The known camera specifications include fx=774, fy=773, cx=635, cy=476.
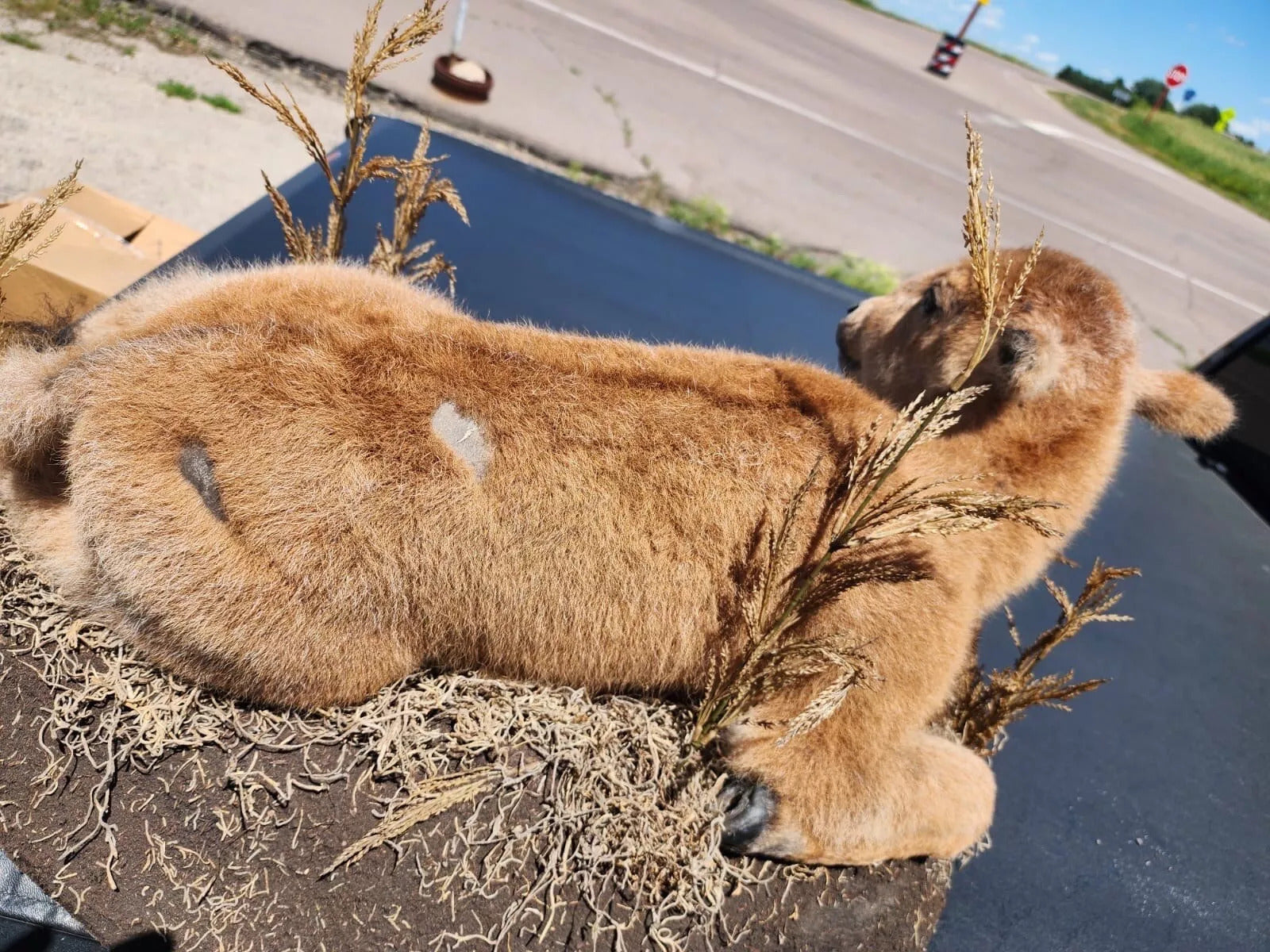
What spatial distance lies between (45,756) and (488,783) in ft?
3.93

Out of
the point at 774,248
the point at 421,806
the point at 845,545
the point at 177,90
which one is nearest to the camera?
the point at 845,545

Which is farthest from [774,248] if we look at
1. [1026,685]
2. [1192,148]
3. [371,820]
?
[1192,148]

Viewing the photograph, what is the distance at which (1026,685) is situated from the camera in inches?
112

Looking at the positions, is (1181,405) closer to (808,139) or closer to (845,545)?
(845,545)

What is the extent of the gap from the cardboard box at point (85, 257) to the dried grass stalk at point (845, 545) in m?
2.85

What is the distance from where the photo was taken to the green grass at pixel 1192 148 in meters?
16.4

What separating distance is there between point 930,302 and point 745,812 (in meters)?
1.83

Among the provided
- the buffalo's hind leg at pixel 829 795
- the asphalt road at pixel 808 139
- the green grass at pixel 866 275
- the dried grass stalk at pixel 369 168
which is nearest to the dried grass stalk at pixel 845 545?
the buffalo's hind leg at pixel 829 795

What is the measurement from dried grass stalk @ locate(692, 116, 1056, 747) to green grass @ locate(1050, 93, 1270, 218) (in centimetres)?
1854

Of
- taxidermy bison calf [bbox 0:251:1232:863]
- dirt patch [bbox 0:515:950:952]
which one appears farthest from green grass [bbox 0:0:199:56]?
dirt patch [bbox 0:515:950:952]

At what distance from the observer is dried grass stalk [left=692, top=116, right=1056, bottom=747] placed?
6.10 ft

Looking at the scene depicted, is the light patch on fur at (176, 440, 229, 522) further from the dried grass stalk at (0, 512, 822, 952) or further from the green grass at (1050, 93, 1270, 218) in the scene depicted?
the green grass at (1050, 93, 1270, 218)

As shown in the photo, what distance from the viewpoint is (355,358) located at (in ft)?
6.75

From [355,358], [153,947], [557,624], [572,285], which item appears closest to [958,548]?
[557,624]
